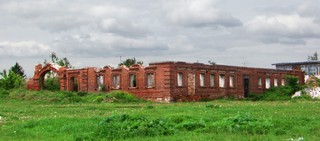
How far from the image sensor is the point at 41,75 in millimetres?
60594

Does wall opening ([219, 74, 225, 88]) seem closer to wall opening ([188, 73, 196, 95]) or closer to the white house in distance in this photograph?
wall opening ([188, 73, 196, 95])

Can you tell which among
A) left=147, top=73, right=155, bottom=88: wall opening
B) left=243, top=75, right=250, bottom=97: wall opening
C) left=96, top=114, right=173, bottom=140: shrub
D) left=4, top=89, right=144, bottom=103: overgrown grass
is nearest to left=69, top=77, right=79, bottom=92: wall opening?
left=4, top=89, right=144, bottom=103: overgrown grass

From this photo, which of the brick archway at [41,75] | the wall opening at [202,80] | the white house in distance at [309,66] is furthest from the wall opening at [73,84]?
the white house in distance at [309,66]

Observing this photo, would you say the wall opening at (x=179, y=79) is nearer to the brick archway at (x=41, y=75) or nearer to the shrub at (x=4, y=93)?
the brick archway at (x=41, y=75)

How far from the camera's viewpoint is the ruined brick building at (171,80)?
4891 cm

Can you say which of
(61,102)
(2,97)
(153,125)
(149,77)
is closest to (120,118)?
(153,125)

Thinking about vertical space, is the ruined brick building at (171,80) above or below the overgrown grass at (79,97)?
above

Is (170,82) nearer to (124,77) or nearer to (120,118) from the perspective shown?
(124,77)

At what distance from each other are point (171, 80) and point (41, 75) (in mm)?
19353

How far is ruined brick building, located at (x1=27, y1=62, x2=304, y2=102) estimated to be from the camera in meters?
48.9

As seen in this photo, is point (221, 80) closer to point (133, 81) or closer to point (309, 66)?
point (133, 81)

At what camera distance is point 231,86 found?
5691 centimetres

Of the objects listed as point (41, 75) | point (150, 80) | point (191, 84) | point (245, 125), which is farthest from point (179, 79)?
point (245, 125)

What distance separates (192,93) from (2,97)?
19.4 metres
